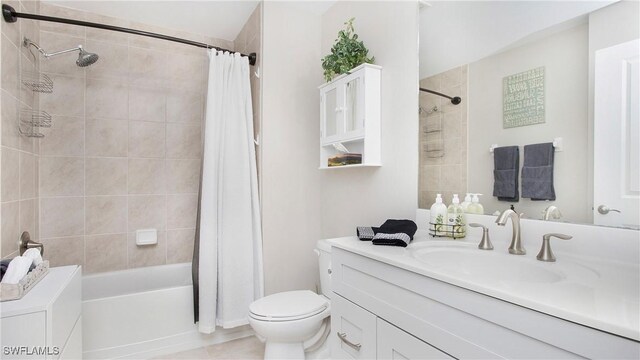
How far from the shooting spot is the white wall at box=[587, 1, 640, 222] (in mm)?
967

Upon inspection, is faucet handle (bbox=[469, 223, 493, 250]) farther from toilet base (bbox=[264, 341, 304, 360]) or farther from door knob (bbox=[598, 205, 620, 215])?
toilet base (bbox=[264, 341, 304, 360])

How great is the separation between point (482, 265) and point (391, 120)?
0.93 metres

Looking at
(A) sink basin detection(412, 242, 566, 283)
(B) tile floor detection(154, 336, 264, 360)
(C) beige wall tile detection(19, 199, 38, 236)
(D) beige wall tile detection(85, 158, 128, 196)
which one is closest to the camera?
(A) sink basin detection(412, 242, 566, 283)

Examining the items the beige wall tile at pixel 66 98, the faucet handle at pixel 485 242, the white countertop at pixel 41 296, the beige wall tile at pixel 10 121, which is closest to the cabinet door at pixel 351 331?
the faucet handle at pixel 485 242

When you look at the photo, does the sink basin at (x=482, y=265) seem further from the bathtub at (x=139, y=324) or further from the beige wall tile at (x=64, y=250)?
the beige wall tile at (x=64, y=250)

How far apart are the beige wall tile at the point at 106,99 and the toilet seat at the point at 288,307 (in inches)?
77.6

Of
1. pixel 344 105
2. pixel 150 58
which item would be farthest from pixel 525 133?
pixel 150 58

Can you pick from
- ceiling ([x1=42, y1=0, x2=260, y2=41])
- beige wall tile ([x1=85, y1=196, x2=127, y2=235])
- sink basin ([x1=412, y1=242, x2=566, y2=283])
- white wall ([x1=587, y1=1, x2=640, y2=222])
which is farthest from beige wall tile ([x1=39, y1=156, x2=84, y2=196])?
white wall ([x1=587, y1=1, x2=640, y2=222])

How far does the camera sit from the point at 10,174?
176cm

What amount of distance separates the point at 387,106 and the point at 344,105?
270mm

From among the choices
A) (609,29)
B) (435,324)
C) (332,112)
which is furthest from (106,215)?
(609,29)

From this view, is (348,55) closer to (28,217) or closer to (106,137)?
(106,137)

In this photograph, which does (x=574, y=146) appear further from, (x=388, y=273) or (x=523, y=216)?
(x=388, y=273)

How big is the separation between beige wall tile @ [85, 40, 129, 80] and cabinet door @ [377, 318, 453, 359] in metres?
2.77
